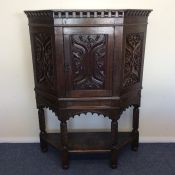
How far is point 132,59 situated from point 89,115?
777 millimetres

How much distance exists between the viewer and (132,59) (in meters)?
1.84

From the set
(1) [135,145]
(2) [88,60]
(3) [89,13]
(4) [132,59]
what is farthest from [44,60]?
(1) [135,145]

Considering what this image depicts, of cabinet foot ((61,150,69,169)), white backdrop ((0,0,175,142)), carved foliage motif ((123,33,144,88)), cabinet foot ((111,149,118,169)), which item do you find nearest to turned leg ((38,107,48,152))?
white backdrop ((0,0,175,142))

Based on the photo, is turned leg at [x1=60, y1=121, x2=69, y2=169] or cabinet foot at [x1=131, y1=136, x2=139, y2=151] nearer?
turned leg at [x1=60, y1=121, x2=69, y2=169]

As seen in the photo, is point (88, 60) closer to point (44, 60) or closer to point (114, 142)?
point (44, 60)

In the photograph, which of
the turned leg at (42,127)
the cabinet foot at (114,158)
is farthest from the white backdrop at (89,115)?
the cabinet foot at (114,158)

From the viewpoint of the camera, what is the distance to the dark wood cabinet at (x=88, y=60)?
1.61 meters

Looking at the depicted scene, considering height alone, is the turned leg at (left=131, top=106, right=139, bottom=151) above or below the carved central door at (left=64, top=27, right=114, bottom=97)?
below

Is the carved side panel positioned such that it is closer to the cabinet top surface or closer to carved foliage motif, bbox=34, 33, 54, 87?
carved foliage motif, bbox=34, 33, 54, 87

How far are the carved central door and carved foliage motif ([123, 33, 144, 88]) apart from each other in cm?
15

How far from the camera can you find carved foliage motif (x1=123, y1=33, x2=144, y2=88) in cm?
177

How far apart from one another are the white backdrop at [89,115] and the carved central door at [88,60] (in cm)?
49

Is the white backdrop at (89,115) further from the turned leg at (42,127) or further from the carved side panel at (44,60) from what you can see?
the carved side panel at (44,60)

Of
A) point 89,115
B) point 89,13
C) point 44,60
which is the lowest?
point 89,115
